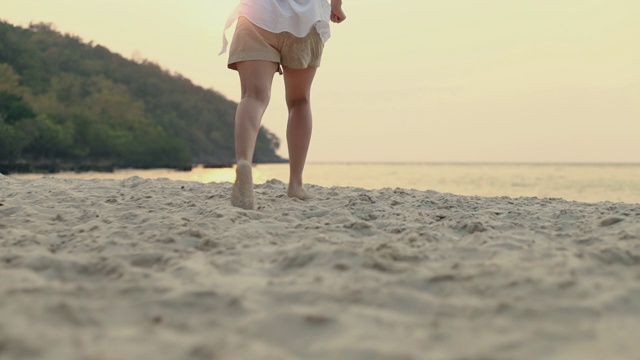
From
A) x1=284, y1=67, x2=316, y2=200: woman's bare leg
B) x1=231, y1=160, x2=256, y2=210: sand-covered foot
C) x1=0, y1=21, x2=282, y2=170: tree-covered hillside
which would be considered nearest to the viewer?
x1=231, y1=160, x2=256, y2=210: sand-covered foot

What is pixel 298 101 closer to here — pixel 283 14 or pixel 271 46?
pixel 271 46

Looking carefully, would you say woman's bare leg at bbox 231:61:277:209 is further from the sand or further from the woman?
the sand

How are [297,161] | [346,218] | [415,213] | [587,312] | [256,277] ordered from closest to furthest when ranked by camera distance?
[587,312]
[256,277]
[346,218]
[415,213]
[297,161]

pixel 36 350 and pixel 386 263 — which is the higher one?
pixel 386 263

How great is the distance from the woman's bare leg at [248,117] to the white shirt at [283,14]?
20 centimetres

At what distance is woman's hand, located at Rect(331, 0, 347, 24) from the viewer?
3.41m

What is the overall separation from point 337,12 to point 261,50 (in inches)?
29.4

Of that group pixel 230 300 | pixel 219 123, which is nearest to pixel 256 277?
pixel 230 300

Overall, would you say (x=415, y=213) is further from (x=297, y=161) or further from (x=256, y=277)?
(x=256, y=277)

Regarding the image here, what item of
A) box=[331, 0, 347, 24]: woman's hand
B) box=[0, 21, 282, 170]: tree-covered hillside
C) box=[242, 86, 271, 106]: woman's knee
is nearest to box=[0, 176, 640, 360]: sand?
box=[242, 86, 271, 106]: woman's knee

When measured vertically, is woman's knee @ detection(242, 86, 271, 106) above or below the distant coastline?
above

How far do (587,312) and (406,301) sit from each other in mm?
400

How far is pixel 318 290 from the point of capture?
1398mm

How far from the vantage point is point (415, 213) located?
2871mm
